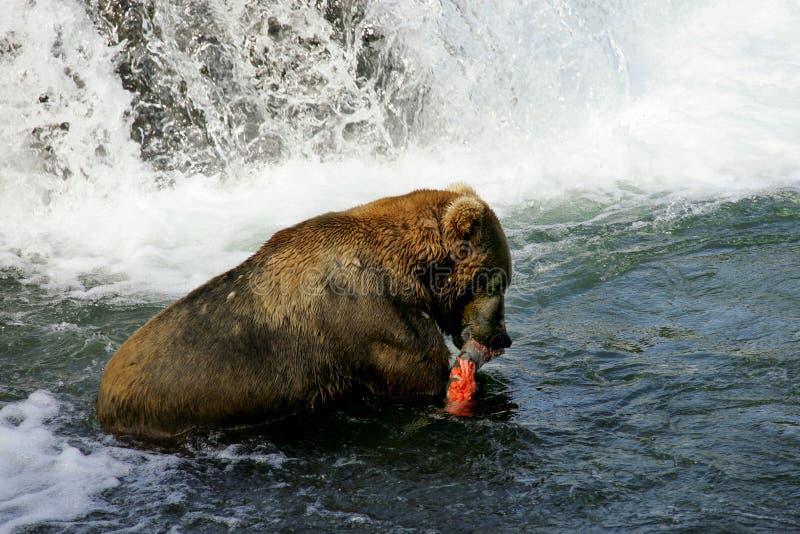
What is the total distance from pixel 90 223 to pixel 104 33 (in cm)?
261

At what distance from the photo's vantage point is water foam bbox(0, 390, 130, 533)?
4.48m

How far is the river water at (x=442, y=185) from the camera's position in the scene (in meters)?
4.54

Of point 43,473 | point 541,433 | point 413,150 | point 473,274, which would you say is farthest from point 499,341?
point 413,150

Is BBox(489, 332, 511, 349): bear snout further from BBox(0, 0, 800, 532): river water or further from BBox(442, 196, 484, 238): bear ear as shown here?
BBox(442, 196, 484, 238): bear ear

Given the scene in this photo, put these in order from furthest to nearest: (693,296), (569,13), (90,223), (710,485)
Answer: (569,13)
(90,223)
(693,296)
(710,485)

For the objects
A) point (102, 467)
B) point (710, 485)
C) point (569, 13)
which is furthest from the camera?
point (569, 13)

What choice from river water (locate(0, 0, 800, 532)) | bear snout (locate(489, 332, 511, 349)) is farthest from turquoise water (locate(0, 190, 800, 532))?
bear snout (locate(489, 332, 511, 349))

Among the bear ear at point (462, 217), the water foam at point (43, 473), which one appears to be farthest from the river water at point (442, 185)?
the bear ear at point (462, 217)

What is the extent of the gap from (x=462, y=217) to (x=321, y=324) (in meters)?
1.06

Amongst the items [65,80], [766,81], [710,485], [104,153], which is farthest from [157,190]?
[766,81]

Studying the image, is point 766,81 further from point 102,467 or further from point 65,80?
point 102,467

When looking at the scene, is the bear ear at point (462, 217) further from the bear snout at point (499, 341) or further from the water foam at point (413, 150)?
the water foam at point (413, 150)

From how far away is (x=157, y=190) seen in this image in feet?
36.8

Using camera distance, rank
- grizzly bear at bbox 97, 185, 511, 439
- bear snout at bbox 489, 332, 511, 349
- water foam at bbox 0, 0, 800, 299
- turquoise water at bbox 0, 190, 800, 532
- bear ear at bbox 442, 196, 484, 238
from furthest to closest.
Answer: water foam at bbox 0, 0, 800, 299, bear snout at bbox 489, 332, 511, 349, bear ear at bbox 442, 196, 484, 238, grizzly bear at bbox 97, 185, 511, 439, turquoise water at bbox 0, 190, 800, 532
